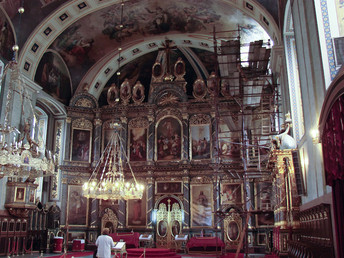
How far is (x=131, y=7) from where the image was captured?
18.6m

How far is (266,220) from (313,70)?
11.0 meters

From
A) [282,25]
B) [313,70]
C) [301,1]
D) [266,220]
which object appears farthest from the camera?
[266,220]

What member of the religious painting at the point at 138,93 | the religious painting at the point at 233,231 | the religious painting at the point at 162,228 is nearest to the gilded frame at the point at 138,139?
the religious painting at the point at 138,93

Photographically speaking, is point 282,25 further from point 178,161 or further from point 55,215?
point 55,215

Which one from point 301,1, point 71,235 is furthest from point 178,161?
point 301,1

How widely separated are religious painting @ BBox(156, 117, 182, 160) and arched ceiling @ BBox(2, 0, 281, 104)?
3.58m

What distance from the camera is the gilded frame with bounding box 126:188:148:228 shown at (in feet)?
64.7

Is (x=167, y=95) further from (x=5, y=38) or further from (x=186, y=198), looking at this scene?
(x=5, y=38)

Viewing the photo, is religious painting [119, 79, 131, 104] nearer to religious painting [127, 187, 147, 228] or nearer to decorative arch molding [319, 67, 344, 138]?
religious painting [127, 187, 147, 228]

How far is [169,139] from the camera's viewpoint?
68.4 feet

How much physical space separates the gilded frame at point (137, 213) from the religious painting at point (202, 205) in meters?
2.54

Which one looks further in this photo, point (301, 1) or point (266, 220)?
point (266, 220)

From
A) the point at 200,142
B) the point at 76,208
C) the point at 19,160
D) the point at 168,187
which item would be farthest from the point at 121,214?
the point at 19,160

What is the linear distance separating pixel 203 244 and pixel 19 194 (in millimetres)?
8276
